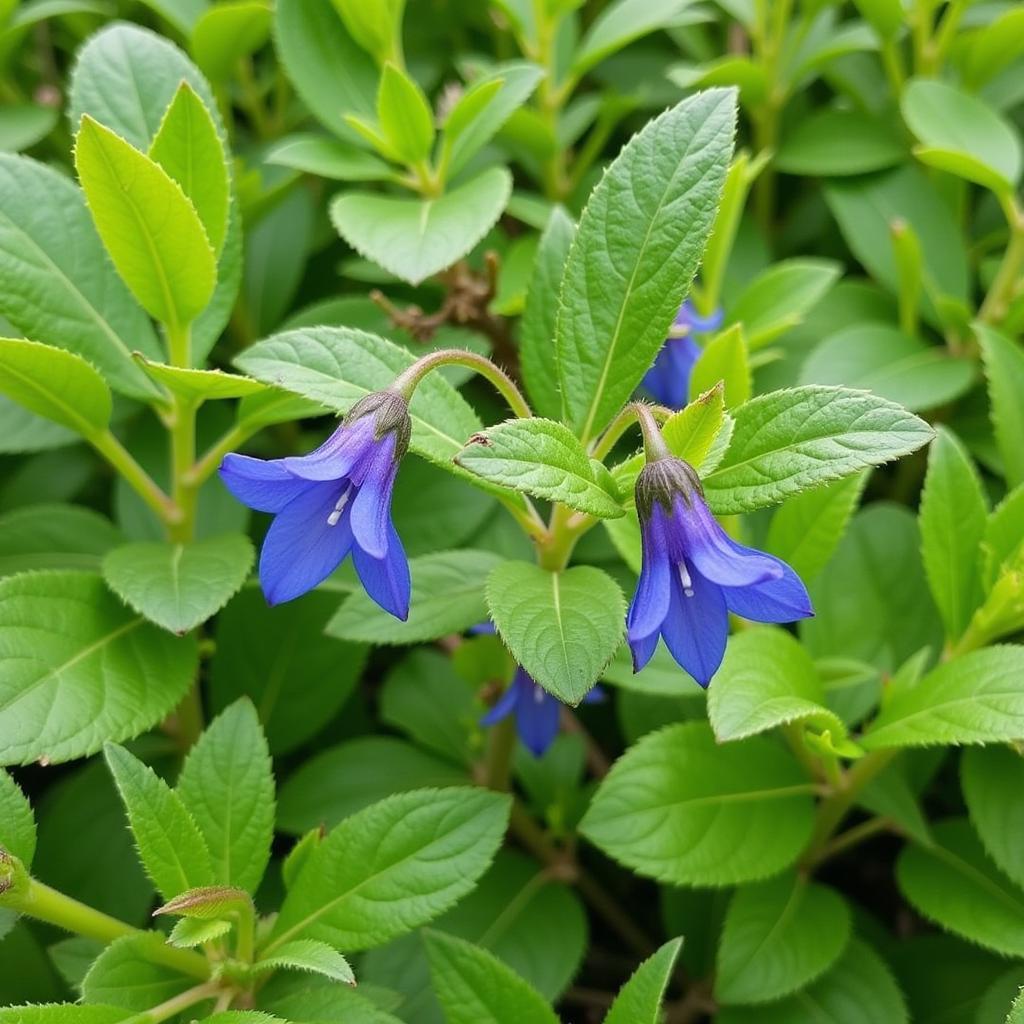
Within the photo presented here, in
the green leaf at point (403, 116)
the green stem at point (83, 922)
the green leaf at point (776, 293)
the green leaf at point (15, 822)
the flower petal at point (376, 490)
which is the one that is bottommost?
the green stem at point (83, 922)

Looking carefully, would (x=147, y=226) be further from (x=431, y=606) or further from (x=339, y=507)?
(x=431, y=606)

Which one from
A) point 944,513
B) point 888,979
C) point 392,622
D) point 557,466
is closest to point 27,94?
point 392,622

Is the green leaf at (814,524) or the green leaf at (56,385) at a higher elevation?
the green leaf at (56,385)

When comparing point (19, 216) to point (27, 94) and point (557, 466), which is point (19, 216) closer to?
point (557, 466)

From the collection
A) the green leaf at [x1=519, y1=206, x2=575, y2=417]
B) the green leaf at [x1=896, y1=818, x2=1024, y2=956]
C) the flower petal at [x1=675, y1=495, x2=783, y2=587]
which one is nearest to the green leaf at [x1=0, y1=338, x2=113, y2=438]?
the green leaf at [x1=519, y1=206, x2=575, y2=417]

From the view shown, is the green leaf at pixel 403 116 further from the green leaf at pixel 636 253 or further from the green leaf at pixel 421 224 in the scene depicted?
the green leaf at pixel 636 253

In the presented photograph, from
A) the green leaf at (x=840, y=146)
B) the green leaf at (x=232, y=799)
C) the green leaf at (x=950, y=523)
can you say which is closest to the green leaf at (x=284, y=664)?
the green leaf at (x=232, y=799)

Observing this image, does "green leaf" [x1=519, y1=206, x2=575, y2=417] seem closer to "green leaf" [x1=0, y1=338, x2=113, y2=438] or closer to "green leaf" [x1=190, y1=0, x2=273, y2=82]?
"green leaf" [x1=0, y1=338, x2=113, y2=438]
